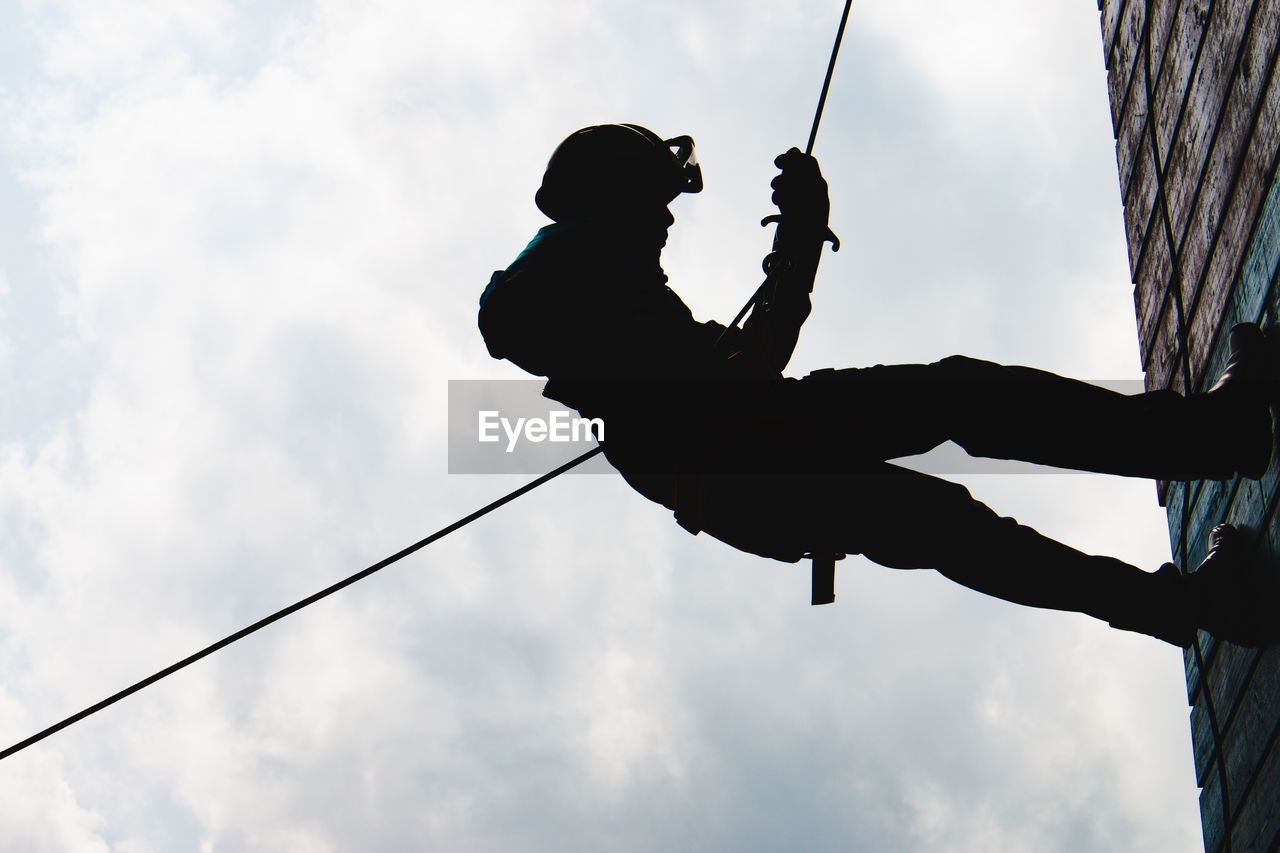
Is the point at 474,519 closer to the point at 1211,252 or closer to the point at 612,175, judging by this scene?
the point at 612,175

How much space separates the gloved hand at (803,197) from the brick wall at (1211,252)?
0.91 metres

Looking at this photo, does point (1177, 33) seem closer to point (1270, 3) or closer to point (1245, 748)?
point (1270, 3)

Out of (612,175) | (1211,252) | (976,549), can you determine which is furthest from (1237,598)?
(612,175)

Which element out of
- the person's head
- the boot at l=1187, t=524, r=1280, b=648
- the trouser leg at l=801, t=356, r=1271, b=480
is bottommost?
the boot at l=1187, t=524, r=1280, b=648

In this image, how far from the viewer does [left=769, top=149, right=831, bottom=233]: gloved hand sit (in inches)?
130

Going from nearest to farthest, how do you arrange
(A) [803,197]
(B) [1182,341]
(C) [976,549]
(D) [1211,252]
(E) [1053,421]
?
(E) [1053,421] < (C) [976,549] < (D) [1211,252] < (B) [1182,341] < (A) [803,197]

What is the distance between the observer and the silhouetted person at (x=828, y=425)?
2.56 m

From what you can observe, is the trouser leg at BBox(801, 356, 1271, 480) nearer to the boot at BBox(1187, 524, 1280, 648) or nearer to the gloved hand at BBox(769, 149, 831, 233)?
the boot at BBox(1187, 524, 1280, 648)

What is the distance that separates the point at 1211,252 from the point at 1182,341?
25 centimetres

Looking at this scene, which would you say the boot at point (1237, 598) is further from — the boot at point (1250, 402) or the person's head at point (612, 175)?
the person's head at point (612, 175)

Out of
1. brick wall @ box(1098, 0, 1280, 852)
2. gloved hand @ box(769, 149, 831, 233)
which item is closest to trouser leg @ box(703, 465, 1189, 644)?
brick wall @ box(1098, 0, 1280, 852)

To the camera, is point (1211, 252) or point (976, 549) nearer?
point (976, 549)

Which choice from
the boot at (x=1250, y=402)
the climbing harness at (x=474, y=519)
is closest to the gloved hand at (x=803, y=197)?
the climbing harness at (x=474, y=519)

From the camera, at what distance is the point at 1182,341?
3.13 metres
